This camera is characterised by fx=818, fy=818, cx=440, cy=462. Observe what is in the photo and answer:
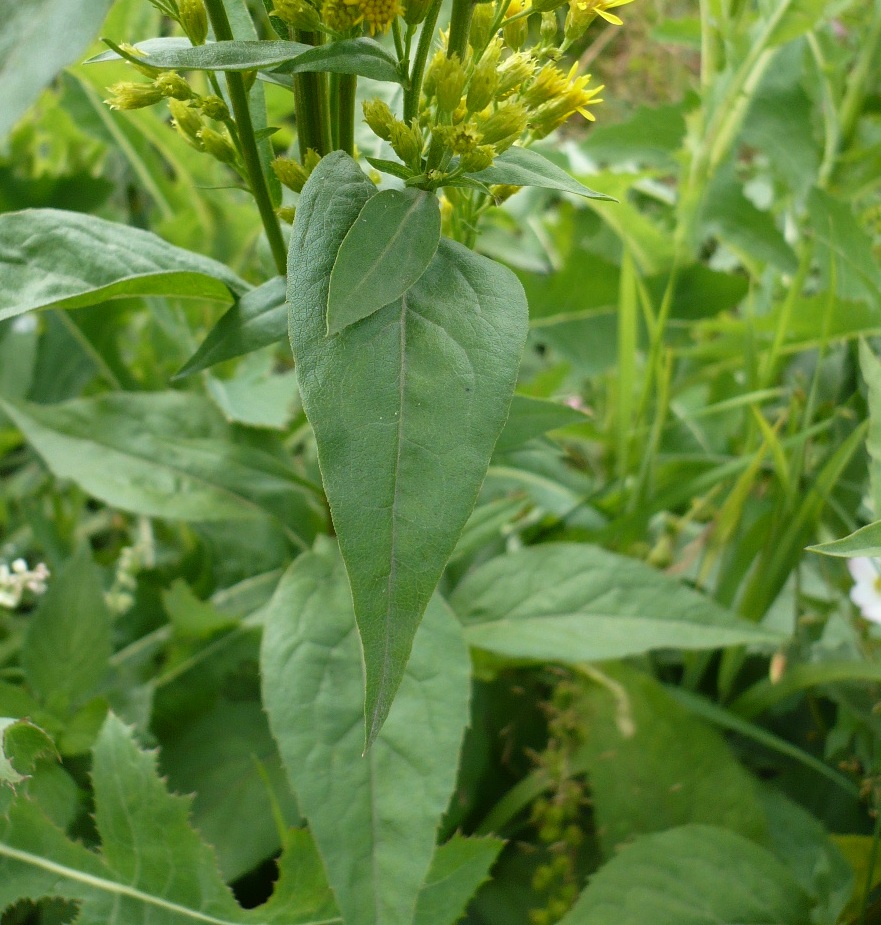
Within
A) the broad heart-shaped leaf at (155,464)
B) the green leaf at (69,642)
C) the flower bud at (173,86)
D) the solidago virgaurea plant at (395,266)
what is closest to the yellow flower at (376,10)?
the solidago virgaurea plant at (395,266)

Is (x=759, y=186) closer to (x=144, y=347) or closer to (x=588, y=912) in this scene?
(x=144, y=347)

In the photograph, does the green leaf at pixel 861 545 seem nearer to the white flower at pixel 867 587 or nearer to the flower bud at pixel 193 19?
the white flower at pixel 867 587

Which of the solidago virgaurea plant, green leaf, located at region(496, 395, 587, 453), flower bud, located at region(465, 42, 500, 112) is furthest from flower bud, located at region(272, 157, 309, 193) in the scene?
green leaf, located at region(496, 395, 587, 453)

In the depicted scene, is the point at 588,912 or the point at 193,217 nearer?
the point at 588,912

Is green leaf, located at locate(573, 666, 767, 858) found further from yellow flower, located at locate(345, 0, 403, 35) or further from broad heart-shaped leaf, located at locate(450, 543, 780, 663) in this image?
yellow flower, located at locate(345, 0, 403, 35)

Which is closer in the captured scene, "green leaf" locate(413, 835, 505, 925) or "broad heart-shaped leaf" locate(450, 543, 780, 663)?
"green leaf" locate(413, 835, 505, 925)

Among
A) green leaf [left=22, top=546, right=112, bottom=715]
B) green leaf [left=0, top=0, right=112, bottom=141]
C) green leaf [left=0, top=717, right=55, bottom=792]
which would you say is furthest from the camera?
green leaf [left=22, top=546, right=112, bottom=715]

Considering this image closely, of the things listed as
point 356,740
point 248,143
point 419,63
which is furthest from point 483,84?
point 356,740

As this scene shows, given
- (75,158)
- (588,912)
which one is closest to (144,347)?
(75,158)
